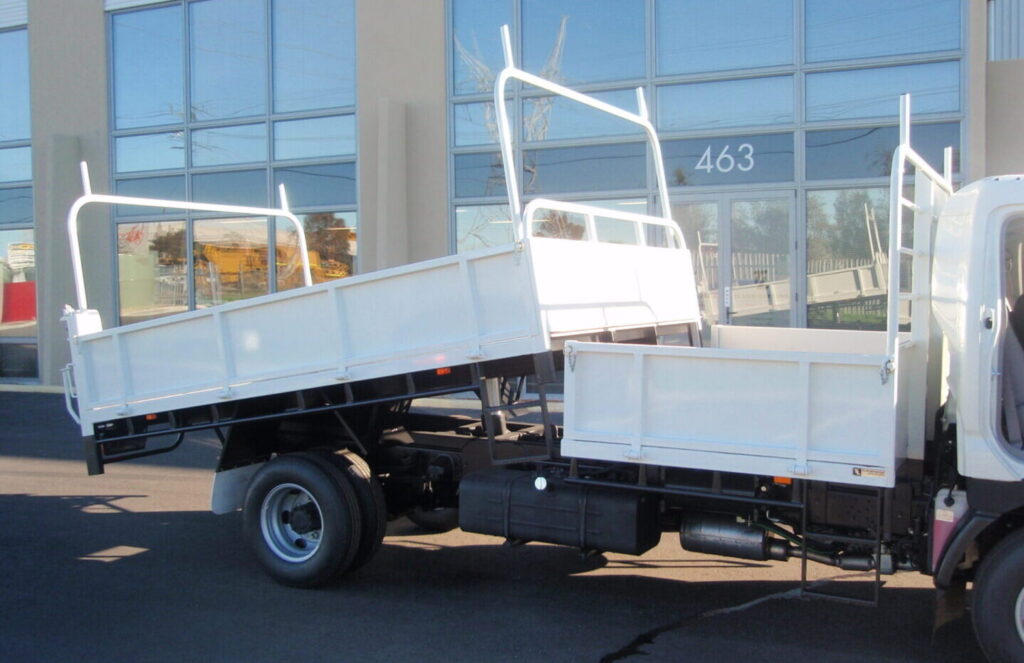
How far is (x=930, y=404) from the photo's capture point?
511 centimetres

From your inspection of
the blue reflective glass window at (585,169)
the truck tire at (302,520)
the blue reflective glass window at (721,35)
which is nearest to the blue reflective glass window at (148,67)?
the blue reflective glass window at (585,169)

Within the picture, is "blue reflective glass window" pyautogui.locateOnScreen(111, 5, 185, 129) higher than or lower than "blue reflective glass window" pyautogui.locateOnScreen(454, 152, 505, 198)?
higher

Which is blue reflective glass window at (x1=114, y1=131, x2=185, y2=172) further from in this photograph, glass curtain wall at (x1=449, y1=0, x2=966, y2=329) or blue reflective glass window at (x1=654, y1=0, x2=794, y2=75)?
blue reflective glass window at (x1=654, y1=0, x2=794, y2=75)

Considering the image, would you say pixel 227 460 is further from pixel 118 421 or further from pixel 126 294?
pixel 126 294

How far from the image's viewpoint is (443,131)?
45.9 feet

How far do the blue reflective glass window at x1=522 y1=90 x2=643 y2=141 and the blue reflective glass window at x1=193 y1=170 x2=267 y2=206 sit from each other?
15.2 feet

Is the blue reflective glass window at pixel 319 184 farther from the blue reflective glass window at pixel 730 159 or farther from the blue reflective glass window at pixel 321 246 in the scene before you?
the blue reflective glass window at pixel 730 159

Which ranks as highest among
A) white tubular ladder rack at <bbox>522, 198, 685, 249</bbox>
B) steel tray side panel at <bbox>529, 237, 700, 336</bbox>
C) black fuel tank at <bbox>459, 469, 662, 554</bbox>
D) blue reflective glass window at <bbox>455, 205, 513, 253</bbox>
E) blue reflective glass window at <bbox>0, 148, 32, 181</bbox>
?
blue reflective glass window at <bbox>0, 148, 32, 181</bbox>

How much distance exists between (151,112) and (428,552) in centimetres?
1210

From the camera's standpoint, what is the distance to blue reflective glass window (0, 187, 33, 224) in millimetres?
17375

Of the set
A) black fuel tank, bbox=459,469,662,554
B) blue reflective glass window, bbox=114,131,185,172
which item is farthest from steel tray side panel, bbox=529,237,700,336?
blue reflective glass window, bbox=114,131,185,172

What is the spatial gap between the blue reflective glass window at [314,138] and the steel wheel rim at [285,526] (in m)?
9.21

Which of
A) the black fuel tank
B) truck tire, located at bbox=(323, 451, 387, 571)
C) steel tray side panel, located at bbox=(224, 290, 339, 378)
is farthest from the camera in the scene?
truck tire, located at bbox=(323, 451, 387, 571)

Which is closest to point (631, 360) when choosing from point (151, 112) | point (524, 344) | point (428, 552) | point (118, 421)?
point (524, 344)
